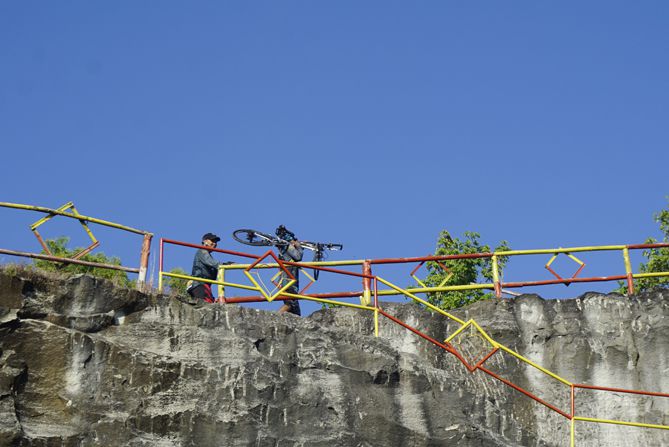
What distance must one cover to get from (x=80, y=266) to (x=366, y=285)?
5298 mm

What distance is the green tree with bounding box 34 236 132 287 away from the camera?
19.8 m

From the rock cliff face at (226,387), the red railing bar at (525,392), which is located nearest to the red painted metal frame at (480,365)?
the red railing bar at (525,392)

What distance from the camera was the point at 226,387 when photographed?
17531 mm

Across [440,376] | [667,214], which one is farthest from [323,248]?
[667,214]

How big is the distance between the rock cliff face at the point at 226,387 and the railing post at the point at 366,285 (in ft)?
5.17

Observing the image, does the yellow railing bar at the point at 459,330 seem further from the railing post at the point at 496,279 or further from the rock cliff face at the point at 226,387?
the railing post at the point at 496,279

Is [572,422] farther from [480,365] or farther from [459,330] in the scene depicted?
[459,330]

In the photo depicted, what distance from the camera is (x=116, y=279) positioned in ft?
61.9

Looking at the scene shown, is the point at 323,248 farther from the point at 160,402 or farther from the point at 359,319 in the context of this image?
the point at 160,402

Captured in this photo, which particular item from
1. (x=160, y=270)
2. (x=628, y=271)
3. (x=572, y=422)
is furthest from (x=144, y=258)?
(x=628, y=271)

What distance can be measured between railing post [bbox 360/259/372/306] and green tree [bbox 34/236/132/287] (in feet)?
12.2

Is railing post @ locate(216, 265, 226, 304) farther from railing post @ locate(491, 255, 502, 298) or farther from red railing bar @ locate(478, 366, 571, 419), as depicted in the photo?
railing post @ locate(491, 255, 502, 298)

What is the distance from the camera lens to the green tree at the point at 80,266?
65.0ft

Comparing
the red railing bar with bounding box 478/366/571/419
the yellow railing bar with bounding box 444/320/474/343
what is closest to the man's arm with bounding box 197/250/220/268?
the yellow railing bar with bounding box 444/320/474/343
